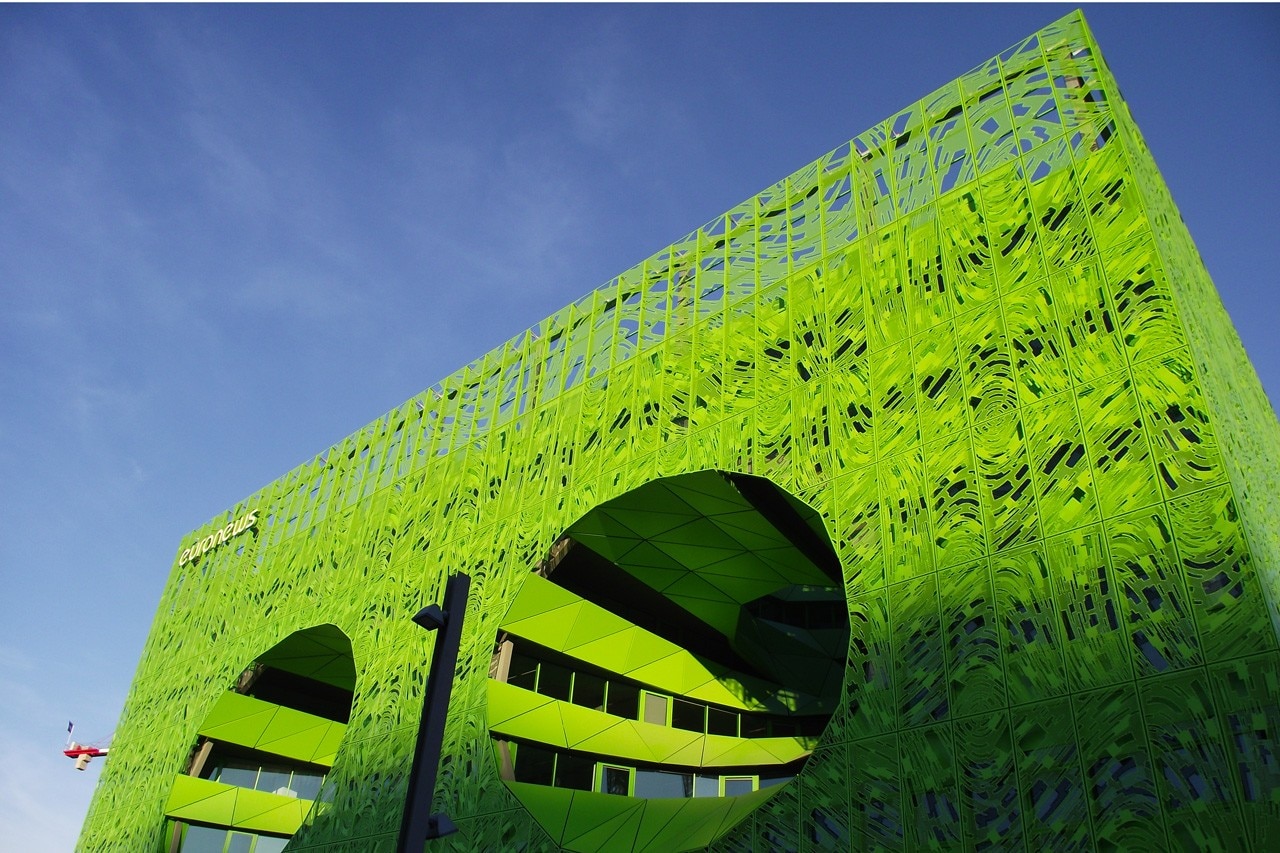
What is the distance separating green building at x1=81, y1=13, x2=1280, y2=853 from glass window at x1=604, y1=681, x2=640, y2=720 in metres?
0.07

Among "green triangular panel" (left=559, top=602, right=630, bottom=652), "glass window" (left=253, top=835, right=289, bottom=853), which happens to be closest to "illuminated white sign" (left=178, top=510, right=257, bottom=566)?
"glass window" (left=253, top=835, right=289, bottom=853)

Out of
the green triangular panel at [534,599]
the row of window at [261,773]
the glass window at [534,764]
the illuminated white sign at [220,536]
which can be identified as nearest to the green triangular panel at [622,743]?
the glass window at [534,764]

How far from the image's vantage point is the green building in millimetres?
10414

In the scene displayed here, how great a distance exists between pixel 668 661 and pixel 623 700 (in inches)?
52.3

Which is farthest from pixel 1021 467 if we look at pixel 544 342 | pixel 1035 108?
pixel 544 342

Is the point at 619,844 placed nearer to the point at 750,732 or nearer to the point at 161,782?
the point at 750,732

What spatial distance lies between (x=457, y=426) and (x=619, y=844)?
11.0 metres

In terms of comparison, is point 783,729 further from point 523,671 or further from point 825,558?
point 523,671

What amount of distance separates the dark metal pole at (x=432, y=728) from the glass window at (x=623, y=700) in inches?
577

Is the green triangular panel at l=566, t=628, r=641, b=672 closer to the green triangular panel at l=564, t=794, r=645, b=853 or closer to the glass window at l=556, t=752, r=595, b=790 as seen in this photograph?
the glass window at l=556, t=752, r=595, b=790

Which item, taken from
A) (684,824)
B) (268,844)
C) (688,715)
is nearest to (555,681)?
(688,715)

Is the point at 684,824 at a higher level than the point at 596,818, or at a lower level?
lower

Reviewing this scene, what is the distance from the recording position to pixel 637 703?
22000mm

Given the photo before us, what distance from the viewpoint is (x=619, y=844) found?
15.4 metres
